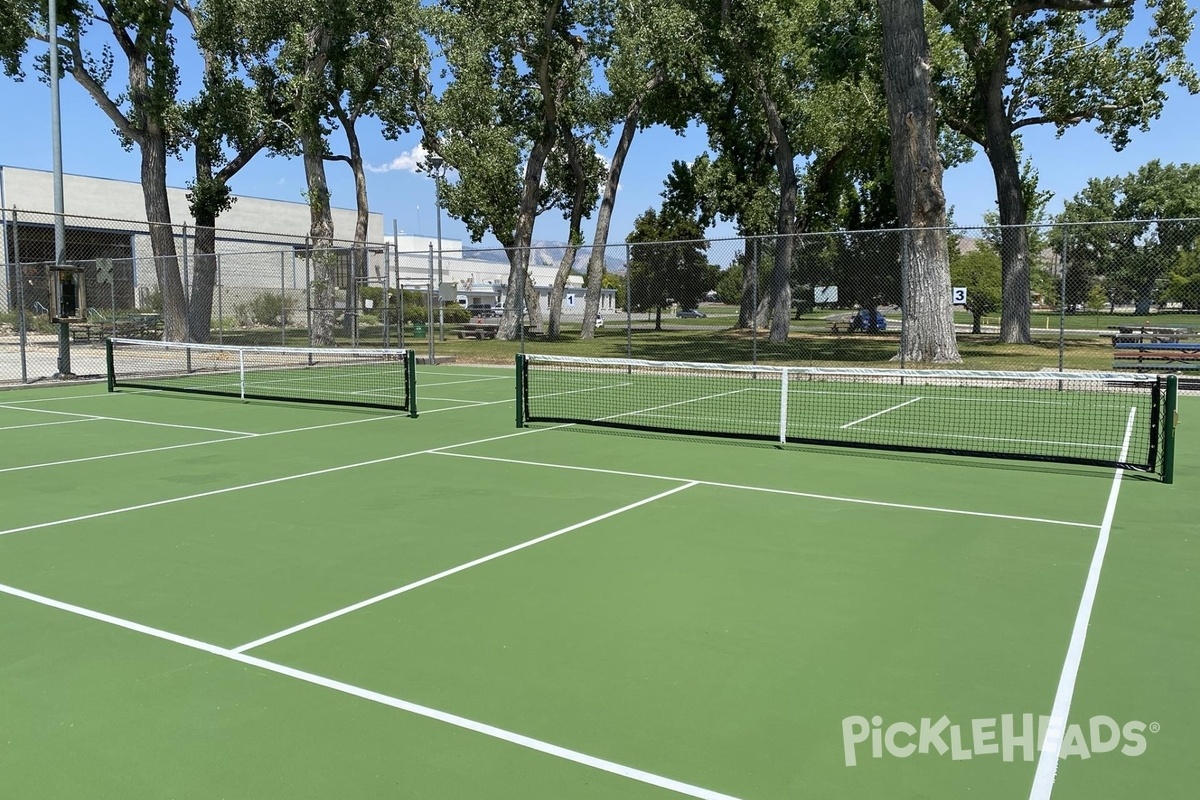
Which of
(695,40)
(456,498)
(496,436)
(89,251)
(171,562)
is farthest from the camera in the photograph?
(89,251)

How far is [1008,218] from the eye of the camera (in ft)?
100

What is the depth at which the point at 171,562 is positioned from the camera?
245 inches

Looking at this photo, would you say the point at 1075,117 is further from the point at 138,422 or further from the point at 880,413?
the point at 138,422

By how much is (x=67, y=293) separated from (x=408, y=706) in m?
17.7

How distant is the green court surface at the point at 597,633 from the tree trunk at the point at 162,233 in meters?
17.4

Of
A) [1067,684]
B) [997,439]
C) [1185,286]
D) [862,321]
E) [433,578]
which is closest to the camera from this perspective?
[1067,684]

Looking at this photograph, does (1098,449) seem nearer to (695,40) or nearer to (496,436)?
(496,436)

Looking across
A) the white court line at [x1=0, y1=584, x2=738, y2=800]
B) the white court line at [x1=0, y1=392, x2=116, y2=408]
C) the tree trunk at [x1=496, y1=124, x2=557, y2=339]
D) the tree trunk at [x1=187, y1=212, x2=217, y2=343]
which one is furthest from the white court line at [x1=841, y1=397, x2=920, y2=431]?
the tree trunk at [x1=496, y1=124, x2=557, y2=339]

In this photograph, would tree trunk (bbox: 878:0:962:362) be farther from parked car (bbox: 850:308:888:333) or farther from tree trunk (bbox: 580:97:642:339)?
tree trunk (bbox: 580:97:642:339)

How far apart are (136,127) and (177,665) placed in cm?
2525

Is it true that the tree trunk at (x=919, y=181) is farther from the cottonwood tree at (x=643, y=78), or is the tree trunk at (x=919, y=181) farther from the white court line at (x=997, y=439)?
the cottonwood tree at (x=643, y=78)

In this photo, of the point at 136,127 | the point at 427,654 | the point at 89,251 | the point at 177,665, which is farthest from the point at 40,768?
the point at 89,251

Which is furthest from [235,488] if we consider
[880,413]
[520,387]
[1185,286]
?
[1185,286]

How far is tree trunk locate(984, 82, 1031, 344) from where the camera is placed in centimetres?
2569
